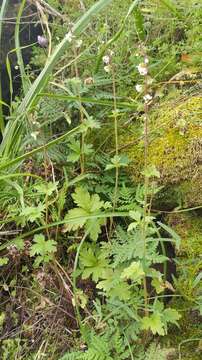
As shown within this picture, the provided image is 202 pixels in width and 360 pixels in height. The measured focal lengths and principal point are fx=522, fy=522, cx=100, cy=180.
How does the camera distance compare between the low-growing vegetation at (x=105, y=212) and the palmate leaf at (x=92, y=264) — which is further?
the palmate leaf at (x=92, y=264)

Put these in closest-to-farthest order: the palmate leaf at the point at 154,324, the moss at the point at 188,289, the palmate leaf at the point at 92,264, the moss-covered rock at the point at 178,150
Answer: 1. the palmate leaf at the point at 154,324
2. the moss at the point at 188,289
3. the palmate leaf at the point at 92,264
4. the moss-covered rock at the point at 178,150

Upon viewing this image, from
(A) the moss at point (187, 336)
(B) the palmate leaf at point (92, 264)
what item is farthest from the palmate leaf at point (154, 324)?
(B) the palmate leaf at point (92, 264)

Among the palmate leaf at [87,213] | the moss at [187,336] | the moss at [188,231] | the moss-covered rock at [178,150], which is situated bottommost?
the moss at [187,336]

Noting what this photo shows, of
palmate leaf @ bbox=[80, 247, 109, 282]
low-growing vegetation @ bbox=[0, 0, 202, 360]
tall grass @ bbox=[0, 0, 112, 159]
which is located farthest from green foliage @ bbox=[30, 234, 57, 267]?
tall grass @ bbox=[0, 0, 112, 159]

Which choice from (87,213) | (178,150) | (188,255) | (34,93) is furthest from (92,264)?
(34,93)

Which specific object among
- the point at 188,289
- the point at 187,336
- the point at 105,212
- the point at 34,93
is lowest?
the point at 187,336

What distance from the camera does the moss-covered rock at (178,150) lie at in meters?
2.13

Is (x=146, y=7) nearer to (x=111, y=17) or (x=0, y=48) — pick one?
(x=111, y=17)

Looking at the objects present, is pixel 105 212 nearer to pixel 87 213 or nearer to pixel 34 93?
pixel 87 213

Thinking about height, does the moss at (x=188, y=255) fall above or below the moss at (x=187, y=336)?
above

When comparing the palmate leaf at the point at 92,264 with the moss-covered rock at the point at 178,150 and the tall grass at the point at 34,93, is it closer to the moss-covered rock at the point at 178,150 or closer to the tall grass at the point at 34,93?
the moss-covered rock at the point at 178,150

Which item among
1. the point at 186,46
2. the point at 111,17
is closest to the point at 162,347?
the point at 186,46

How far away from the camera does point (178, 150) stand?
85.9 inches

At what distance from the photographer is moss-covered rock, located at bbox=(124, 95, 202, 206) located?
6.98ft
